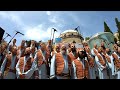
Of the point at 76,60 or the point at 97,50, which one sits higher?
the point at 97,50

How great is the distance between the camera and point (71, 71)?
5676mm

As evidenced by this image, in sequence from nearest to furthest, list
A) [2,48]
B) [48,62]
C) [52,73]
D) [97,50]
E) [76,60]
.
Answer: [52,73] < [76,60] < [48,62] < [2,48] < [97,50]

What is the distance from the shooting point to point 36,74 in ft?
18.9
